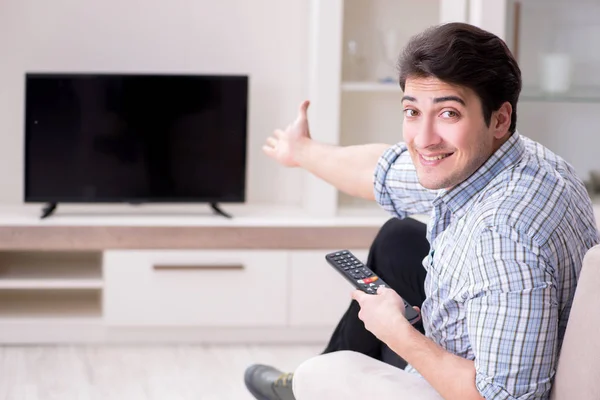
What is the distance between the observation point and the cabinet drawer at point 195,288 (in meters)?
3.42

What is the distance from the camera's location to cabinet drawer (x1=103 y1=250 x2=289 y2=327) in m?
3.42

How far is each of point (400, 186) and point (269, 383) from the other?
2.32 feet

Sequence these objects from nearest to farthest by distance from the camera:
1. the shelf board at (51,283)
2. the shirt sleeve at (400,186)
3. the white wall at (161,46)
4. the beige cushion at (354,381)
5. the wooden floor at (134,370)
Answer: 1. the beige cushion at (354,381)
2. the shirt sleeve at (400,186)
3. the wooden floor at (134,370)
4. the shelf board at (51,283)
5. the white wall at (161,46)

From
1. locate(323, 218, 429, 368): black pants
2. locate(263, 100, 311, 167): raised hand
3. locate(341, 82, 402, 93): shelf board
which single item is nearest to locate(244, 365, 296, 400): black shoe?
locate(323, 218, 429, 368): black pants

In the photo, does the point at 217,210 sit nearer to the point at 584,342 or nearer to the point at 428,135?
the point at 428,135

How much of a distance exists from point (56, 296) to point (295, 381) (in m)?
2.06

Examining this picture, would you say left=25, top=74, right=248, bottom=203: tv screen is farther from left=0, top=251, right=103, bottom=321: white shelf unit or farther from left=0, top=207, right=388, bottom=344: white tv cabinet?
left=0, top=251, right=103, bottom=321: white shelf unit

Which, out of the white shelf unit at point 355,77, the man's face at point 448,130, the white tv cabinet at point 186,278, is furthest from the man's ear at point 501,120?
the white shelf unit at point 355,77

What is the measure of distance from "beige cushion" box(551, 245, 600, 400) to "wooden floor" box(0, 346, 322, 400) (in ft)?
5.20

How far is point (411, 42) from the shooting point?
5.53 feet

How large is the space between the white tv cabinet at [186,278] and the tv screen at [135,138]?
0.39 ft

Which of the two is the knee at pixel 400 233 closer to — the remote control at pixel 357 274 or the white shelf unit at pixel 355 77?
the remote control at pixel 357 274

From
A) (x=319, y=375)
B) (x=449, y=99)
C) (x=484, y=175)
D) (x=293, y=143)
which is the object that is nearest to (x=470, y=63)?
(x=449, y=99)

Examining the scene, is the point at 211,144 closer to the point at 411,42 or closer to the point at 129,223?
the point at 129,223
